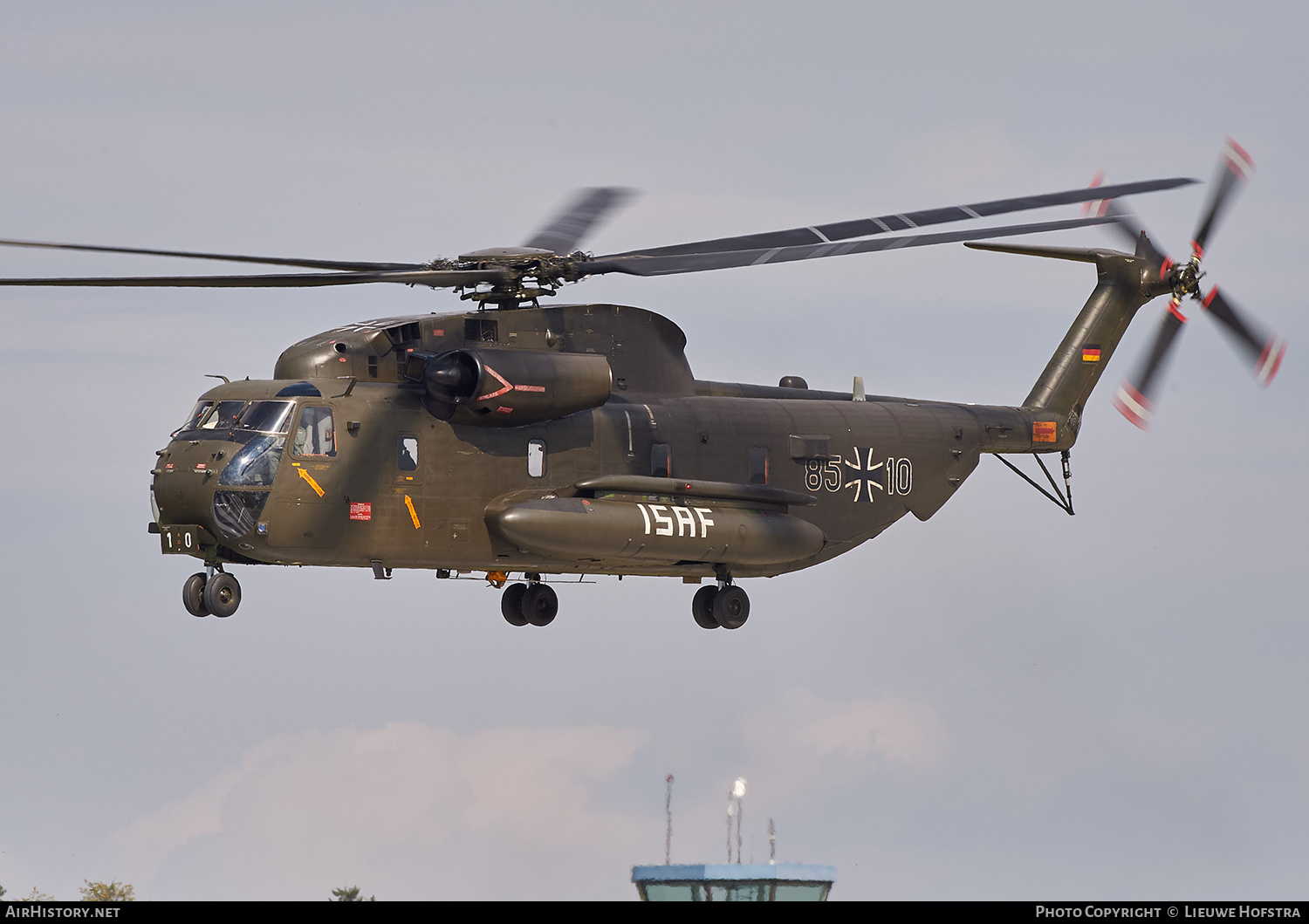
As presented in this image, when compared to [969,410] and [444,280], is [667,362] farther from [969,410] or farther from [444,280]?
[969,410]

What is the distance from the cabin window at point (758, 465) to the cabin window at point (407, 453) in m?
6.20

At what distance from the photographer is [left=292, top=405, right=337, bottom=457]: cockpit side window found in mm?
25031

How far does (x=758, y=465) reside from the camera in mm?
29750

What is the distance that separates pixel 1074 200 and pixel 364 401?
10.6 m

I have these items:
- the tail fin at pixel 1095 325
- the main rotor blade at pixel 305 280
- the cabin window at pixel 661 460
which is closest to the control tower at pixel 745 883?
the tail fin at pixel 1095 325

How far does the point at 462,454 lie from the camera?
2645 centimetres

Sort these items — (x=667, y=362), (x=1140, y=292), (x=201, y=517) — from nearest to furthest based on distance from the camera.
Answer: (x=201, y=517) < (x=667, y=362) < (x=1140, y=292)

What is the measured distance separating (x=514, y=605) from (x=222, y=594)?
645 cm

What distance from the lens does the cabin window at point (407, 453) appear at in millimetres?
25922

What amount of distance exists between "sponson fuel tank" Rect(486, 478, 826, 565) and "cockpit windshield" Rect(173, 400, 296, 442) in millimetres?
3443

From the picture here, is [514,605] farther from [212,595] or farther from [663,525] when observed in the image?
[212,595]

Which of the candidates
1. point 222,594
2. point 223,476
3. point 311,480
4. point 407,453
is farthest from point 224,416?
point 407,453

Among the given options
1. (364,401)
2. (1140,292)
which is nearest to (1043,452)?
(1140,292)

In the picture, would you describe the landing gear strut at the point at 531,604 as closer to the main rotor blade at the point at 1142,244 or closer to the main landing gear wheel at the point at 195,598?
the main landing gear wheel at the point at 195,598
